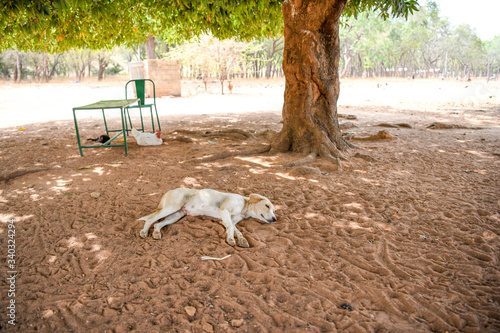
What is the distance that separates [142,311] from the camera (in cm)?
219

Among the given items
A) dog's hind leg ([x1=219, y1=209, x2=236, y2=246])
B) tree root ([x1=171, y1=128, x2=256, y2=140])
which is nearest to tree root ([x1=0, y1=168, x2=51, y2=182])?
tree root ([x1=171, y1=128, x2=256, y2=140])

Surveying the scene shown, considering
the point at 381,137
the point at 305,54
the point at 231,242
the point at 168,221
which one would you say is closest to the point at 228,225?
the point at 231,242

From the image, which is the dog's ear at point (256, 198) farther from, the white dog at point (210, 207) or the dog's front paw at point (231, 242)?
the dog's front paw at point (231, 242)

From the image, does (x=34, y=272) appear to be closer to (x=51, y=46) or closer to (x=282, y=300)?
(x=282, y=300)

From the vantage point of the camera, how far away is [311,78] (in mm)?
5695

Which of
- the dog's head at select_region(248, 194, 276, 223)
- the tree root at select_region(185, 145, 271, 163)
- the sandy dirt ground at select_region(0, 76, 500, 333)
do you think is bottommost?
the sandy dirt ground at select_region(0, 76, 500, 333)

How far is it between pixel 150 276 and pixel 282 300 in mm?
1064

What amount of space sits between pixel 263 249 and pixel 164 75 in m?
16.4

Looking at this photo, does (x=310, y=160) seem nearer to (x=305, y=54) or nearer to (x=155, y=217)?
(x=305, y=54)

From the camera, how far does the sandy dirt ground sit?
216cm

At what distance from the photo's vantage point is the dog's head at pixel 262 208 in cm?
327

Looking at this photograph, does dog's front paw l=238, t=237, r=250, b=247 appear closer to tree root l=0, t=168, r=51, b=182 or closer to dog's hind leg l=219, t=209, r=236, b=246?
dog's hind leg l=219, t=209, r=236, b=246

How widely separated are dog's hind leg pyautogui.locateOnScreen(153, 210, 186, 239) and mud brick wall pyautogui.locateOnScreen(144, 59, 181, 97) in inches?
605

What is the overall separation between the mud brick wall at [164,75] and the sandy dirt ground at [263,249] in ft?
41.4
